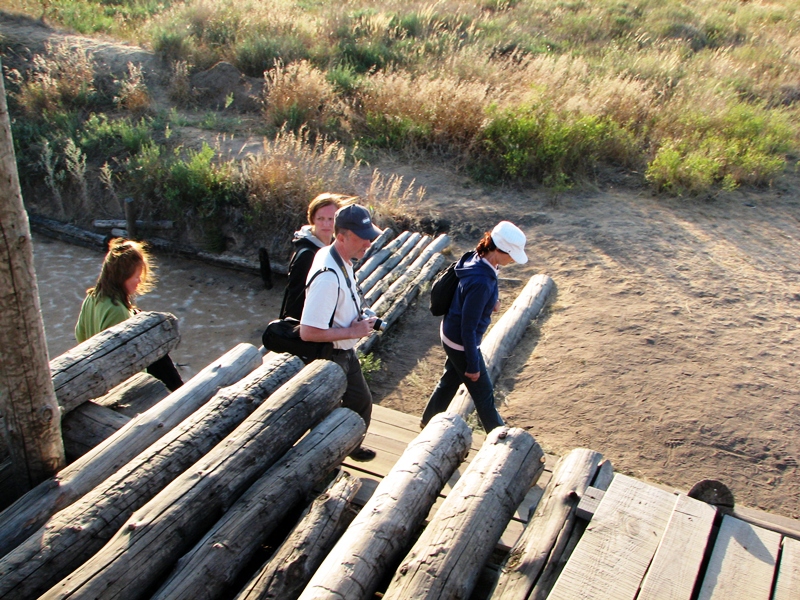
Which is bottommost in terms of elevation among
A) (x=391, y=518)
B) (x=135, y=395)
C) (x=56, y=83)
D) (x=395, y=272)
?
(x=395, y=272)

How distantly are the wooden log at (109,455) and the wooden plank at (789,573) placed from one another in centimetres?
261

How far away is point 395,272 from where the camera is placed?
7.09 meters

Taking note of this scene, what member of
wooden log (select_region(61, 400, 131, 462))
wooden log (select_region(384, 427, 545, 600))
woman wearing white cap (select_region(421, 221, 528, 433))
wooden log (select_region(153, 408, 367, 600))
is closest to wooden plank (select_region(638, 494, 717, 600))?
wooden log (select_region(384, 427, 545, 600))

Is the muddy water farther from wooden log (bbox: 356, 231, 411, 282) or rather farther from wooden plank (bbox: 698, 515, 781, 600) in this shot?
wooden plank (bbox: 698, 515, 781, 600)

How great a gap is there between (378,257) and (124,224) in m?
4.13

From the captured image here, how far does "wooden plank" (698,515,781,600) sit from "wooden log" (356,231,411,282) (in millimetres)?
4738


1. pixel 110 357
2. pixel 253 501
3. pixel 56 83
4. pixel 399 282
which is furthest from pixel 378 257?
pixel 56 83

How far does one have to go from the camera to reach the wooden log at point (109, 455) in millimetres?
2650

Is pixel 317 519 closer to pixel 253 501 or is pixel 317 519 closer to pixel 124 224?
pixel 253 501

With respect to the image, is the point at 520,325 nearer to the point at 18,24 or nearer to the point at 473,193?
the point at 473,193

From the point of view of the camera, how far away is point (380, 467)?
383 cm

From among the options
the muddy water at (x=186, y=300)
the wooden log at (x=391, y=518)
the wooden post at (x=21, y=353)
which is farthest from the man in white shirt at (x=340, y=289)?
the muddy water at (x=186, y=300)

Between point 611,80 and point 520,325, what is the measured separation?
261 inches

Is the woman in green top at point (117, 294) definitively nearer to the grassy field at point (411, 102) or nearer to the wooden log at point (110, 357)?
the wooden log at point (110, 357)
